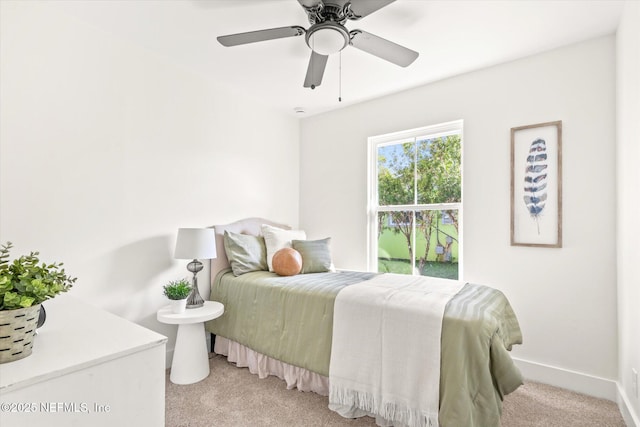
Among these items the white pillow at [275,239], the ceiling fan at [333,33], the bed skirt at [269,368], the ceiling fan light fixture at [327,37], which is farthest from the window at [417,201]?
the ceiling fan light fixture at [327,37]

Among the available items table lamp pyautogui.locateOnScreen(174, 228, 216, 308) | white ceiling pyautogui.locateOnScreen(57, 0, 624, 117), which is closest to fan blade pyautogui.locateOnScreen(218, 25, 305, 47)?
white ceiling pyautogui.locateOnScreen(57, 0, 624, 117)

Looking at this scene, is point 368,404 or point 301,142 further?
point 301,142

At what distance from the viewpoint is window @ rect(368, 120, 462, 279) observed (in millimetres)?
3135

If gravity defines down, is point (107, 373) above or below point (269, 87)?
below

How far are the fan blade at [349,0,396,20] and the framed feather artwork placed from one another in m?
1.72

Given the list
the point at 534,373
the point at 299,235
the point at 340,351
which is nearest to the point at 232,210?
the point at 299,235

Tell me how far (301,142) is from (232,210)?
1.42 m

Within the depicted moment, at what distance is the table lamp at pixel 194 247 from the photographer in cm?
255

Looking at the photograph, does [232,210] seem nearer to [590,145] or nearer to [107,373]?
[107,373]

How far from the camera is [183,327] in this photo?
97.7 inches

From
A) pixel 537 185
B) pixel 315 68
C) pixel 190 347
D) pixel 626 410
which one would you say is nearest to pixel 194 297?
pixel 190 347

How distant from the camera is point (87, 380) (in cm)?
89

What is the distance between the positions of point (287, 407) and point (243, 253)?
53.5 inches

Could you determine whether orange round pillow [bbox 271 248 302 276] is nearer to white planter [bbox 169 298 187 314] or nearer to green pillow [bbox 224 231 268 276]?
green pillow [bbox 224 231 268 276]
